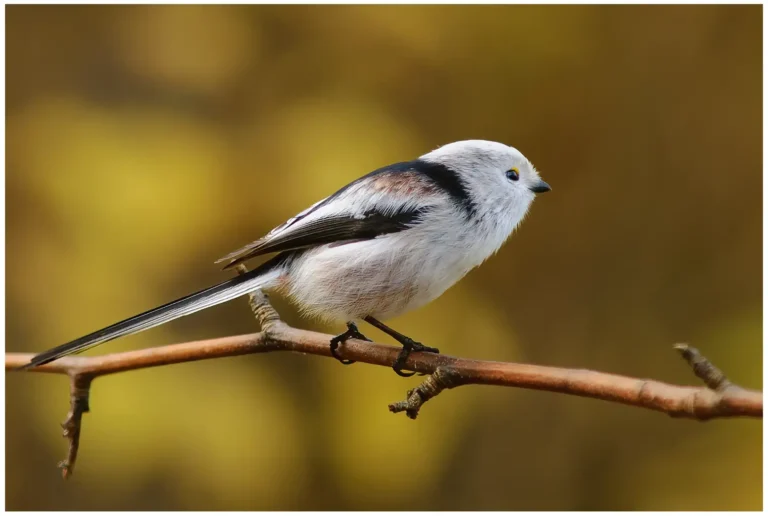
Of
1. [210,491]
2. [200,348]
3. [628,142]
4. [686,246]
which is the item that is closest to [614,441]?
[686,246]

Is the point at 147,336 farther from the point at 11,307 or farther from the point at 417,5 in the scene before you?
the point at 417,5

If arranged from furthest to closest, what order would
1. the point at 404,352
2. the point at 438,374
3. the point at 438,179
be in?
the point at 438,179
the point at 404,352
the point at 438,374

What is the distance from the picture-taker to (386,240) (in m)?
1.23

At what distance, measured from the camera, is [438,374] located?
100 centimetres

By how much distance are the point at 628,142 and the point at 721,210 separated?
0.36 meters

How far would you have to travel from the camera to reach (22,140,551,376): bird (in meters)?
1.20

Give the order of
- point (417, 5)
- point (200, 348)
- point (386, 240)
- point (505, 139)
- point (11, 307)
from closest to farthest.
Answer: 1. point (200, 348)
2. point (386, 240)
3. point (505, 139)
4. point (11, 307)
5. point (417, 5)

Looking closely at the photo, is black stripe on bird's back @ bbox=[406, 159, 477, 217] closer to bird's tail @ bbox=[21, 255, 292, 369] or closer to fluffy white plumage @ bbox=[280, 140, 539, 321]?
fluffy white plumage @ bbox=[280, 140, 539, 321]

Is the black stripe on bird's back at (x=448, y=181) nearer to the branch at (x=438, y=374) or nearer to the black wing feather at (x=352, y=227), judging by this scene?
the black wing feather at (x=352, y=227)

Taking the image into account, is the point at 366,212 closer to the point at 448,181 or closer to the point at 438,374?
the point at 448,181

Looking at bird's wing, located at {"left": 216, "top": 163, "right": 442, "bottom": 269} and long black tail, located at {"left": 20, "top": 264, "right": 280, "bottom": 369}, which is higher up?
bird's wing, located at {"left": 216, "top": 163, "right": 442, "bottom": 269}

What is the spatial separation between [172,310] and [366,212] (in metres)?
0.34

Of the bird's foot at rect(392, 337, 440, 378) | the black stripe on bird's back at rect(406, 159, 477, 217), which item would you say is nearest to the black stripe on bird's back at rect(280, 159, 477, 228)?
the black stripe on bird's back at rect(406, 159, 477, 217)

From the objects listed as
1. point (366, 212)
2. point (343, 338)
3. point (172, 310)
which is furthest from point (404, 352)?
point (172, 310)
